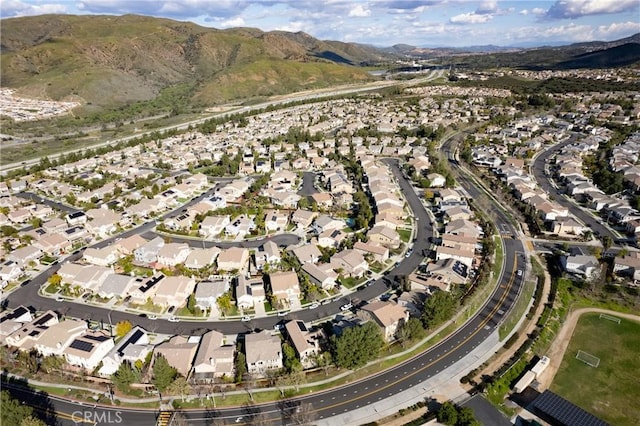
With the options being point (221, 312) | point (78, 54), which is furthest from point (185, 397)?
point (78, 54)

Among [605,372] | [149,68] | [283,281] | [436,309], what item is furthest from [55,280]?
[149,68]

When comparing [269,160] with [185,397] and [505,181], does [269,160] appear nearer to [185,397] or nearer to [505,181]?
[505,181]

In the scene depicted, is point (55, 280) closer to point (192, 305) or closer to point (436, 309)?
point (192, 305)

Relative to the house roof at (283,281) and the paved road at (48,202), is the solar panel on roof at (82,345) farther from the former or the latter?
the paved road at (48,202)

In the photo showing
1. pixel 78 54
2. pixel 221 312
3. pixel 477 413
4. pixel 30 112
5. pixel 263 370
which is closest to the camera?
pixel 477 413

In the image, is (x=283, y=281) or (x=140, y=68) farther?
(x=140, y=68)

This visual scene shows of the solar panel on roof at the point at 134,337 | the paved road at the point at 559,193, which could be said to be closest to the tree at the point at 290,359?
the solar panel on roof at the point at 134,337
